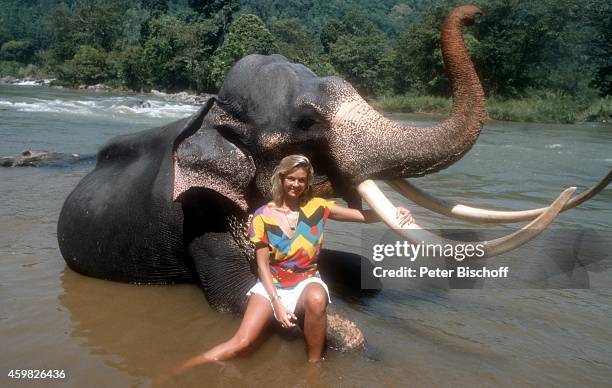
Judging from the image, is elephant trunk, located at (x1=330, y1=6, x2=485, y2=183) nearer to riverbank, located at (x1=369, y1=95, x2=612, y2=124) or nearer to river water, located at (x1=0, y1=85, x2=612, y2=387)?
river water, located at (x1=0, y1=85, x2=612, y2=387)

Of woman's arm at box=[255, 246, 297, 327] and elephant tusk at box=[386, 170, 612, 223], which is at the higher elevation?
elephant tusk at box=[386, 170, 612, 223]

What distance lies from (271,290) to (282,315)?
0.15m

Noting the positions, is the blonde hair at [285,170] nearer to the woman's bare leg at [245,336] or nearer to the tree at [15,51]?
the woman's bare leg at [245,336]

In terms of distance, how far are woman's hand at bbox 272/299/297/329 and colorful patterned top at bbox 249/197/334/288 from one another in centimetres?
15

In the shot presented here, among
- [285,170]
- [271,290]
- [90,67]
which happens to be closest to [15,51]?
[90,67]

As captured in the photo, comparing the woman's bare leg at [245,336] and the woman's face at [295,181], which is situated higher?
the woman's face at [295,181]

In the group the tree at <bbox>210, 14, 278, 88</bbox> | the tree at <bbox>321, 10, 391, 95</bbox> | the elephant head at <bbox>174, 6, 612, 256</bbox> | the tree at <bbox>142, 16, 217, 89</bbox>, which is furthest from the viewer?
the tree at <bbox>142, 16, 217, 89</bbox>

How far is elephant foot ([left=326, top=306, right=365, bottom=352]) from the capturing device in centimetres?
329

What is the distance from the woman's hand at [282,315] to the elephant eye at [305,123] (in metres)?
1.09

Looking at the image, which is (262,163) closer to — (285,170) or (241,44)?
(285,170)

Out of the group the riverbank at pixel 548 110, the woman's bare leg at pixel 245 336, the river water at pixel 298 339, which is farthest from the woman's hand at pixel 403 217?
the riverbank at pixel 548 110

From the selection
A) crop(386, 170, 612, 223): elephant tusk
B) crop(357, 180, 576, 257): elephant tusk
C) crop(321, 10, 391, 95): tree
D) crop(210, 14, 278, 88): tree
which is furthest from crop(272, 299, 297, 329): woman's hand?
crop(210, 14, 278, 88): tree

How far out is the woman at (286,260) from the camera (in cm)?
317

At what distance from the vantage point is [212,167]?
12.2 ft
